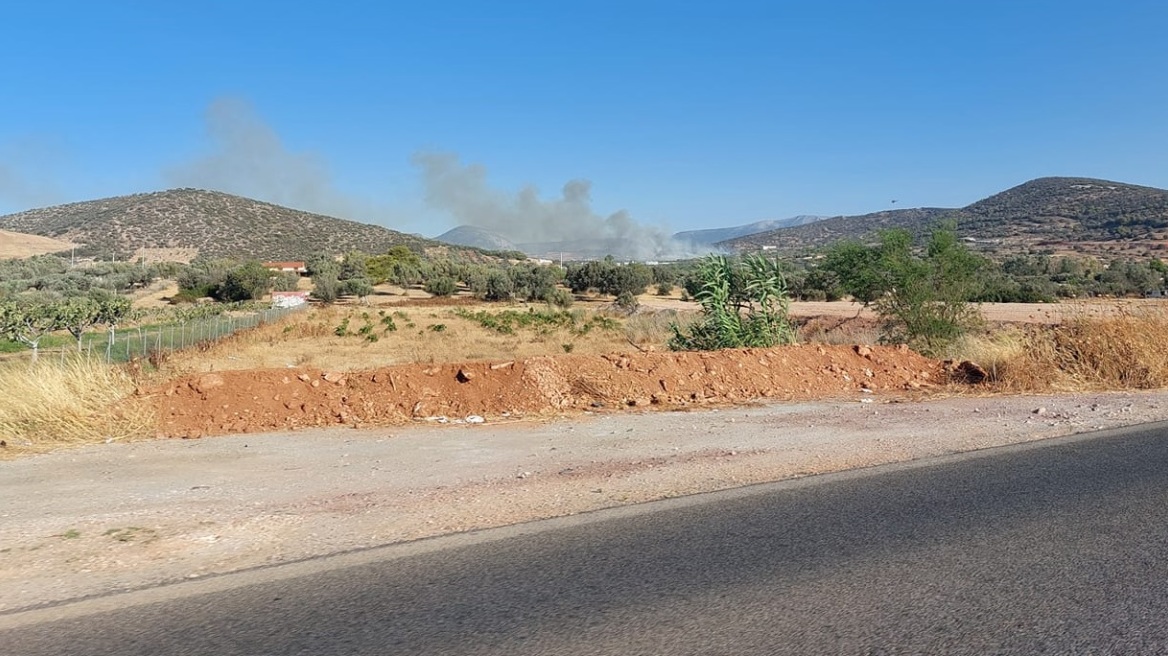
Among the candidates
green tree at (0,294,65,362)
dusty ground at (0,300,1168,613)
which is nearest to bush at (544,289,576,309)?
green tree at (0,294,65,362)

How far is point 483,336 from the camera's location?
1620 inches

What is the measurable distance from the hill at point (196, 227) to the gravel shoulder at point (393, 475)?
9598 centimetres

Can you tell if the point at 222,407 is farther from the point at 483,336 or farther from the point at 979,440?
the point at 483,336

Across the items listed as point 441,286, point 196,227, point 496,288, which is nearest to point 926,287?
point 496,288

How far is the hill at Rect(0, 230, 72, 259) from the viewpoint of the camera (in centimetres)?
9100

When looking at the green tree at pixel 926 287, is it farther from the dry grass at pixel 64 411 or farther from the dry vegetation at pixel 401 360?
the dry grass at pixel 64 411

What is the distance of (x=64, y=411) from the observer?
32.5 ft

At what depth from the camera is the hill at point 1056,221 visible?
10300 cm

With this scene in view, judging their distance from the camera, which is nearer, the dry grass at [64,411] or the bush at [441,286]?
the dry grass at [64,411]

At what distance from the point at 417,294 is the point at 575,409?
7096 cm

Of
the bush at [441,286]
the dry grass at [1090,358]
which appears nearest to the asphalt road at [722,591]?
the dry grass at [1090,358]

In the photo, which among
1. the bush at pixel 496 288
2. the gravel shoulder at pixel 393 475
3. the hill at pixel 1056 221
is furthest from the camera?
the hill at pixel 1056 221

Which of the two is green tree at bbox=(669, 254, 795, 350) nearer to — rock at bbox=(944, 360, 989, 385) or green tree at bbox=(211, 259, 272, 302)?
rock at bbox=(944, 360, 989, 385)

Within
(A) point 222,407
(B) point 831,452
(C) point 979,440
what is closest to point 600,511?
(B) point 831,452
